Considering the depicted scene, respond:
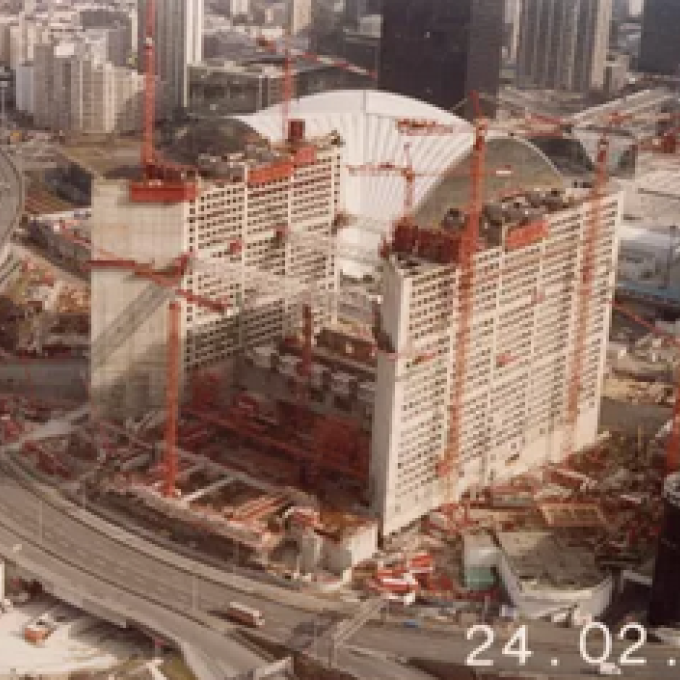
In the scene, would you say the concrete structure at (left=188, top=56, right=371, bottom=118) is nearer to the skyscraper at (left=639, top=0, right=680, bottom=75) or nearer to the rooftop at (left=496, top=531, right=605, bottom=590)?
the skyscraper at (left=639, top=0, right=680, bottom=75)

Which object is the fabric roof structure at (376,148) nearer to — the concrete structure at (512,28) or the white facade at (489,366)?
the white facade at (489,366)

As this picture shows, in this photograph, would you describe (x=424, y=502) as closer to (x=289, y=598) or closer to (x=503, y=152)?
(x=289, y=598)

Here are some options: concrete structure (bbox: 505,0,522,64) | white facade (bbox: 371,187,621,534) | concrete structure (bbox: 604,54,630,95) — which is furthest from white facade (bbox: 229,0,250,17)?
white facade (bbox: 371,187,621,534)

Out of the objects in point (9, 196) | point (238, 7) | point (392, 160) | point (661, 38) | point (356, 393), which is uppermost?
point (661, 38)

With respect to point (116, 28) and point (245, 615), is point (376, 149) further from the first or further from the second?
point (116, 28)

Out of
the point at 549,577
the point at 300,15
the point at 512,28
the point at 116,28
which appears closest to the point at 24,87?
the point at 116,28

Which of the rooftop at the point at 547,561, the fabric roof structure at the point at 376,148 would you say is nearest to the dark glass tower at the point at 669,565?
the rooftop at the point at 547,561
